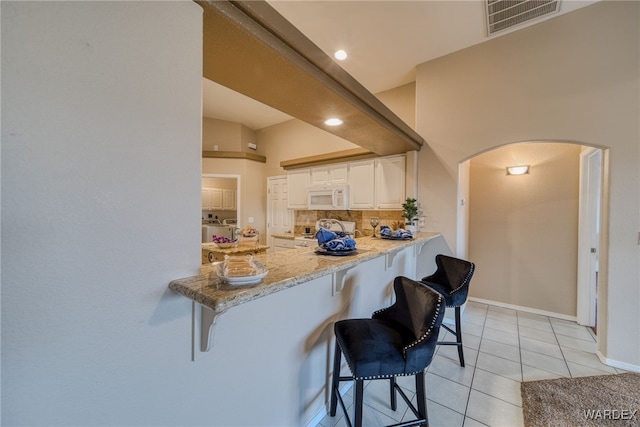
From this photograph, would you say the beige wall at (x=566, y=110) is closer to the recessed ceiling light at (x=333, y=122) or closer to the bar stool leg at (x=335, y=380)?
the recessed ceiling light at (x=333, y=122)

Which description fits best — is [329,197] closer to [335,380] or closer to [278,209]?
[278,209]

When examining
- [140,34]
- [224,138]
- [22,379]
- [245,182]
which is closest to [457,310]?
[22,379]

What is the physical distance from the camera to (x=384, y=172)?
12.7ft

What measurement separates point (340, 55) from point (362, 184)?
1.86 metres

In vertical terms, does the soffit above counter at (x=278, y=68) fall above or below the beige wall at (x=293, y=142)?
below

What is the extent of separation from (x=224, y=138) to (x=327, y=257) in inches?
205

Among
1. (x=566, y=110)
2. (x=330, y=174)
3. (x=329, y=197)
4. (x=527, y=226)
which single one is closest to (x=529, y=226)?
(x=527, y=226)

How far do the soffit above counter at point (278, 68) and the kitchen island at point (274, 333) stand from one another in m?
1.15

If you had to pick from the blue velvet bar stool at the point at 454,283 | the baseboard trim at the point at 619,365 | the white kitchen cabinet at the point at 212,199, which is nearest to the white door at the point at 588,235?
the baseboard trim at the point at 619,365

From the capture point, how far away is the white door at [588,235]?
9.84 feet

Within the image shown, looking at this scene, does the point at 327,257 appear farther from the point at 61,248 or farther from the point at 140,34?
the point at 140,34

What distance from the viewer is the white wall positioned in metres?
0.68

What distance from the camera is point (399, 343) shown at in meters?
1.47

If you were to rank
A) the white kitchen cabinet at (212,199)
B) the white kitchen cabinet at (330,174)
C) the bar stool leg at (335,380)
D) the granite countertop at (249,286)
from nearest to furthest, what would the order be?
the granite countertop at (249,286) → the bar stool leg at (335,380) → the white kitchen cabinet at (330,174) → the white kitchen cabinet at (212,199)
